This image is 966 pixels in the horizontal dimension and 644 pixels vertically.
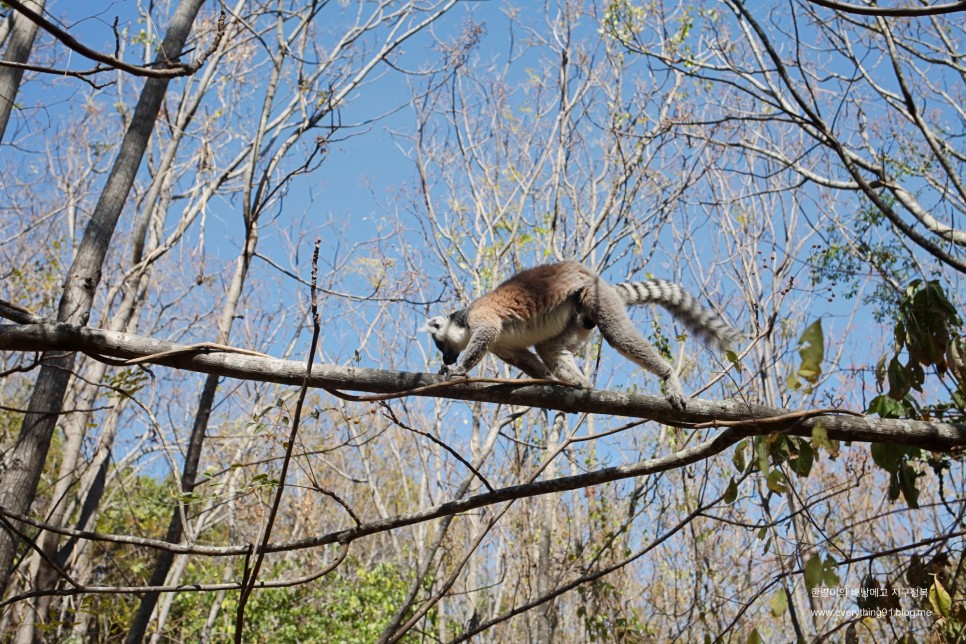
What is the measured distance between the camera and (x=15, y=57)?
5.93m

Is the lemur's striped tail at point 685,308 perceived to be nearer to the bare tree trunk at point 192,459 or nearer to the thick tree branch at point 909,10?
the bare tree trunk at point 192,459

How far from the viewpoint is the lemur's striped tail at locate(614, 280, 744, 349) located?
7062 millimetres

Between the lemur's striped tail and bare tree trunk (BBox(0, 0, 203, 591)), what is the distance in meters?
4.54

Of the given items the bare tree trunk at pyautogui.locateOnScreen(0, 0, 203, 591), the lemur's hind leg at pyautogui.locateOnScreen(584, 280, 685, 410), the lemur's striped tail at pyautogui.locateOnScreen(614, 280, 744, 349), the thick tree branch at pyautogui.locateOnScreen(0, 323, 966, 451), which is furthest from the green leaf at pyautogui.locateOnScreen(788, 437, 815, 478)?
the bare tree trunk at pyautogui.locateOnScreen(0, 0, 203, 591)

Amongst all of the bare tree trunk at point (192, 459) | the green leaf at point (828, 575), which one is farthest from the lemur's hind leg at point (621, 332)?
the bare tree trunk at point (192, 459)

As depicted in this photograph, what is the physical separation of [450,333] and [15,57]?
428 cm

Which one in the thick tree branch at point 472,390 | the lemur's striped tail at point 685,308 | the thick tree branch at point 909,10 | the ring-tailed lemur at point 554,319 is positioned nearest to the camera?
the thick tree branch at point 909,10

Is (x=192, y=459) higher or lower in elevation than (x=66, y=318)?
lower

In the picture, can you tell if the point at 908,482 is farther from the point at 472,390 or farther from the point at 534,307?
the point at 534,307

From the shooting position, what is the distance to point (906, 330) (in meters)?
5.09

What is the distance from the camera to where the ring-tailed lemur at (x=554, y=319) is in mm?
6867

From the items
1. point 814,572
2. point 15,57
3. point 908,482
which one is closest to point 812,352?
point 814,572

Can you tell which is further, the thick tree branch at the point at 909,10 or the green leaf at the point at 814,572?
the green leaf at the point at 814,572

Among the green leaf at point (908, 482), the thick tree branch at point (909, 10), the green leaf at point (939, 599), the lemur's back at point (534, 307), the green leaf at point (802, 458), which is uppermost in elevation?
the lemur's back at point (534, 307)
